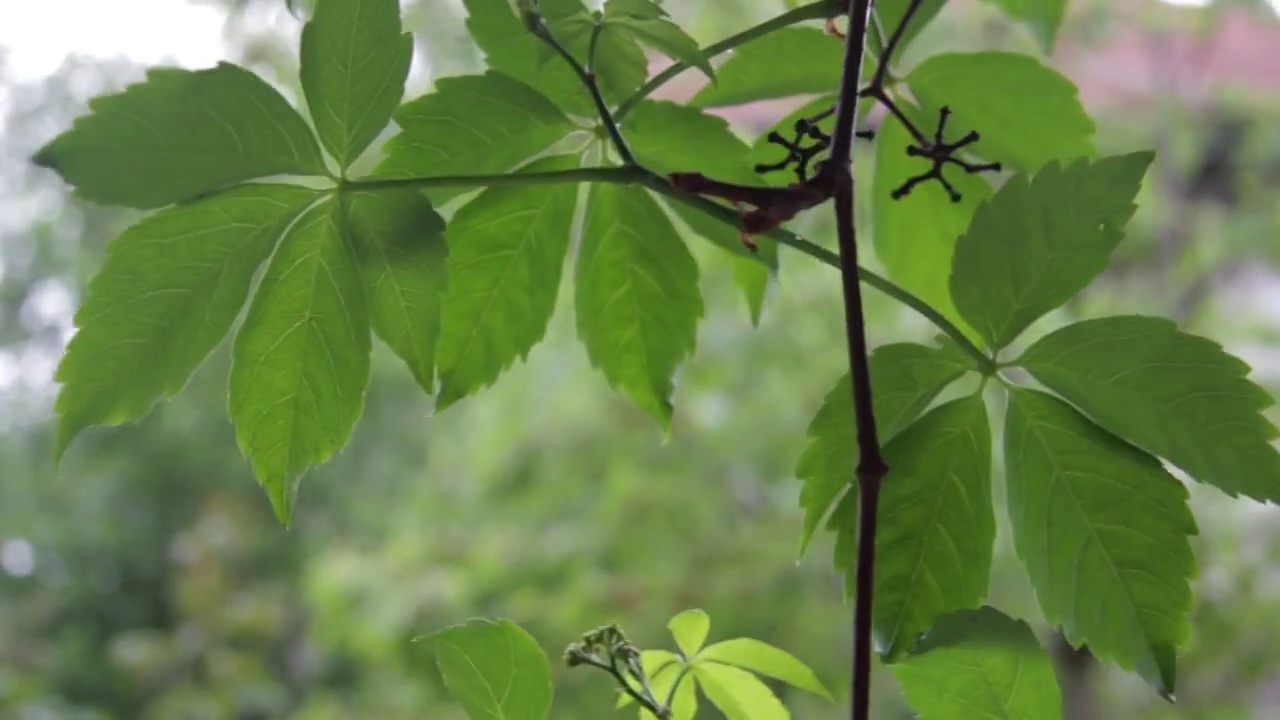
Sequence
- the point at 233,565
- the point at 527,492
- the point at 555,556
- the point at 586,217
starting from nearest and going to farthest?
the point at 586,217 < the point at 555,556 < the point at 527,492 < the point at 233,565

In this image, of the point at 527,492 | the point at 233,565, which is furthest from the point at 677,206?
the point at 233,565

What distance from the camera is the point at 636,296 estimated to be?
400mm

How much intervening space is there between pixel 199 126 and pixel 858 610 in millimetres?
223

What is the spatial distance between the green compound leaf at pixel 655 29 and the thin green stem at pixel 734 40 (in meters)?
0.03

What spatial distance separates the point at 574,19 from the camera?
0.30 m

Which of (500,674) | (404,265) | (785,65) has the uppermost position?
→ (785,65)

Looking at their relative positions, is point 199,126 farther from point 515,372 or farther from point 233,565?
point 233,565

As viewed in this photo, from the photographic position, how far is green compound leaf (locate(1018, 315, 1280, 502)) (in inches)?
12.4

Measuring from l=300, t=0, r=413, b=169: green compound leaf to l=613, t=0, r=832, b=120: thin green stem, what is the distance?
0.22 feet

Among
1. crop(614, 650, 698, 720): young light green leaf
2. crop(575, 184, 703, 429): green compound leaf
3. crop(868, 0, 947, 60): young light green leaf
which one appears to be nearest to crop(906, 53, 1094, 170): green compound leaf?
crop(868, 0, 947, 60): young light green leaf

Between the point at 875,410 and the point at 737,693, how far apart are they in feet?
0.32

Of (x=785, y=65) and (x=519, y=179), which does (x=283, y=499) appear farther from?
(x=785, y=65)

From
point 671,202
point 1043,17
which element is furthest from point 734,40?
point 1043,17

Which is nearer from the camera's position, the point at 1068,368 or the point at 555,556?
the point at 1068,368
